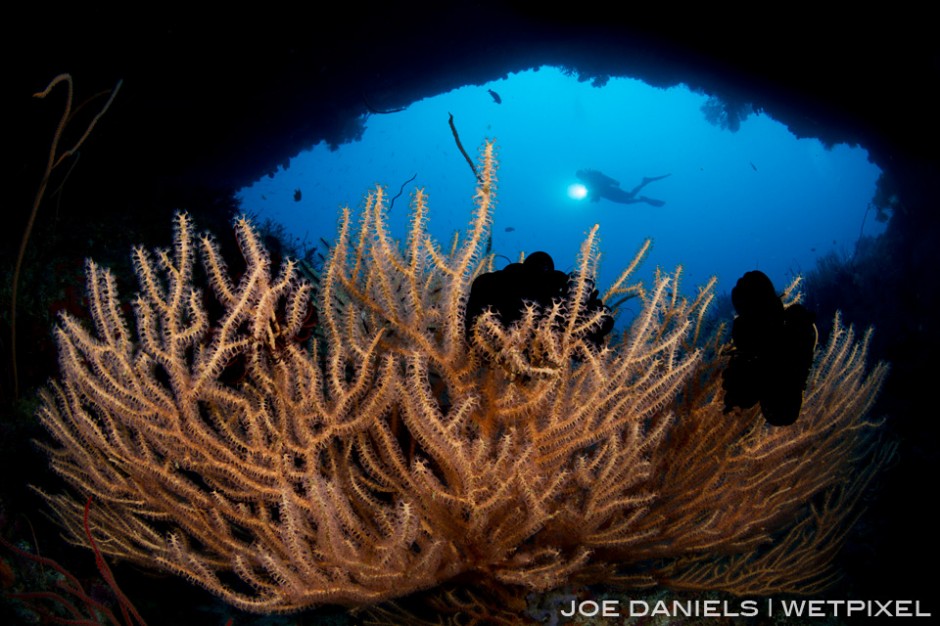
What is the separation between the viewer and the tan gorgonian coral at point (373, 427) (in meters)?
2.17

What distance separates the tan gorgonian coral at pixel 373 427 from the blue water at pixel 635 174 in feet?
338

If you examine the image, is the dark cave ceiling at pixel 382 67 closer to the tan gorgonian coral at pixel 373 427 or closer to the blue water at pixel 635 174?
the tan gorgonian coral at pixel 373 427

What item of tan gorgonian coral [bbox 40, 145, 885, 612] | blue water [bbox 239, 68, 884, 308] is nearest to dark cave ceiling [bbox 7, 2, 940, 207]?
tan gorgonian coral [bbox 40, 145, 885, 612]

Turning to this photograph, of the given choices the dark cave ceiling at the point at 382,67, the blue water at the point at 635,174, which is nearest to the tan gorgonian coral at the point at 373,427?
the dark cave ceiling at the point at 382,67

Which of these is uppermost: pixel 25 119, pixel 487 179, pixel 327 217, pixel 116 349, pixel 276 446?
pixel 327 217

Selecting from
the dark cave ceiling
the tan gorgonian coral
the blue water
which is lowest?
the tan gorgonian coral

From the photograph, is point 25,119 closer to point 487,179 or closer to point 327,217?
point 487,179

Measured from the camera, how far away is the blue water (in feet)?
362

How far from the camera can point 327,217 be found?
449 ft

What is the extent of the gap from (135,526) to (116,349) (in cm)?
118

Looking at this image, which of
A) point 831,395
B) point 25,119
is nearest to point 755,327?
point 831,395

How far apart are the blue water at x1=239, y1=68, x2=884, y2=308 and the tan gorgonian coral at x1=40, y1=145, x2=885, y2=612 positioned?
103 metres

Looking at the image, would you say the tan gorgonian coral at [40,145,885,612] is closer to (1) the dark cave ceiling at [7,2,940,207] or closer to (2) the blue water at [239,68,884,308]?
(1) the dark cave ceiling at [7,2,940,207]

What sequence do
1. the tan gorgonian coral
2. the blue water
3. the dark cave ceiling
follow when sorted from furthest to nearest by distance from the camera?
the blue water
the dark cave ceiling
the tan gorgonian coral
